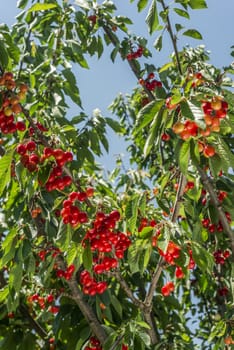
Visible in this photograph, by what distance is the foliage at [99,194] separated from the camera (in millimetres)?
2438

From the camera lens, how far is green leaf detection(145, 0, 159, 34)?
122 inches

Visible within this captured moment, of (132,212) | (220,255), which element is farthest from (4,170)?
(220,255)

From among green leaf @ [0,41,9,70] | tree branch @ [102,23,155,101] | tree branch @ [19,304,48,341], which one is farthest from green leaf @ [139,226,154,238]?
tree branch @ [19,304,48,341]

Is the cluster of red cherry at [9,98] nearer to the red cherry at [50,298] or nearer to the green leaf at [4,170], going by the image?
the green leaf at [4,170]

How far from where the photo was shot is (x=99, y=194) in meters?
3.33

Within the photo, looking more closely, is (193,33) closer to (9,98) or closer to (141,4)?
(141,4)

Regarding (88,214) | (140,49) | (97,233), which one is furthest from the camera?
(140,49)

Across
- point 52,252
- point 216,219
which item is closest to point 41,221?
point 52,252

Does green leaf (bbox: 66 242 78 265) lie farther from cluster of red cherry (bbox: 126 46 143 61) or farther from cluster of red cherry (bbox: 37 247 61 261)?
cluster of red cherry (bbox: 126 46 143 61)

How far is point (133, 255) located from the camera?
290 centimetres

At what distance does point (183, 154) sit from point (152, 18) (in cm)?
122

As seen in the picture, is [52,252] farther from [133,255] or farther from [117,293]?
[117,293]

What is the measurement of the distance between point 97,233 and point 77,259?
0.27 meters

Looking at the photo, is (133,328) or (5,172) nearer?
(5,172)
